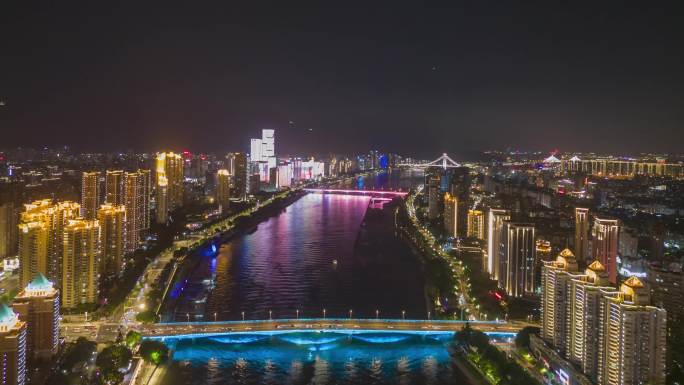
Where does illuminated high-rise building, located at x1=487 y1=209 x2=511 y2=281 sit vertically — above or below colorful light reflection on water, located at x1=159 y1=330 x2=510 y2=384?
above

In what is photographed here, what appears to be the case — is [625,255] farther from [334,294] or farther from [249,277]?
[249,277]

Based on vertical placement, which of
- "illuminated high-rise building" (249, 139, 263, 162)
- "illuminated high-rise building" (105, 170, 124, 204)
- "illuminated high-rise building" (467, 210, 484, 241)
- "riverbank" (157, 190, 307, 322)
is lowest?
"riverbank" (157, 190, 307, 322)

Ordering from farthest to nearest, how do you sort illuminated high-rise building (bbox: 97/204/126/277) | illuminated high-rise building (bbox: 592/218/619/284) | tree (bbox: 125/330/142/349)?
illuminated high-rise building (bbox: 97/204/126/277) < illuminated high-rise building (bbox: 592/218/619/284) < tree (bbox: 125/330/142/349)

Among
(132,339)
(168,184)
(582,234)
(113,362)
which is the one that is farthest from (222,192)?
(113,362)

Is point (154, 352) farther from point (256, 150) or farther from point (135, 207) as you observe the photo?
point (256, 150)

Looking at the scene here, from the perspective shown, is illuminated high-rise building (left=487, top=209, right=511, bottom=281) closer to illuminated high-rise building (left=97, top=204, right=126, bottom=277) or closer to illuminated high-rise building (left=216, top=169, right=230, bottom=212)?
illuminated high-rise building (left=97, top=204, right=126, bottom=277)

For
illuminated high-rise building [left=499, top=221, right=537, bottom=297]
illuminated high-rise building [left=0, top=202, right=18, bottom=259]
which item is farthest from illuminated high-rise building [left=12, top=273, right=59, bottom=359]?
illuminated high-rise building [left=499, top=221, right=537, bottom=297]

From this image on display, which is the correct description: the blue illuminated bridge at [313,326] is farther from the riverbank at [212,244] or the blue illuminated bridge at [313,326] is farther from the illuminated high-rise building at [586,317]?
the illuminated high-rise building at [586,317]
